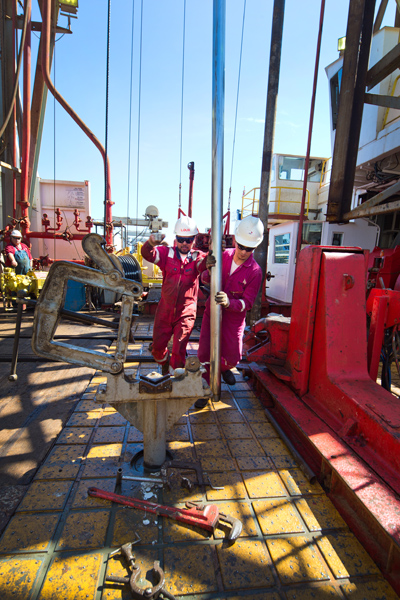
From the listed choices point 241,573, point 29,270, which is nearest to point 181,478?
point 241,573

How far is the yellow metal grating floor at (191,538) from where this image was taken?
4.54ft

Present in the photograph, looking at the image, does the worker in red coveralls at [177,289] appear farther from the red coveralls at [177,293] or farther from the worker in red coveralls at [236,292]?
the worker in red coveralls at [236,292]

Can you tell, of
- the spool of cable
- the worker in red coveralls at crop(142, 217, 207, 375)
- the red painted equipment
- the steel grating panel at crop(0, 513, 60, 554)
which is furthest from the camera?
the spool of cable

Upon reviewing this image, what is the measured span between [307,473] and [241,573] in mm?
826

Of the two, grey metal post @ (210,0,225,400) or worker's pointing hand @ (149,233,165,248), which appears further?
worker's pointing hand @ (149,233,165,248)

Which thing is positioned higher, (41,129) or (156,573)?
(41,129)

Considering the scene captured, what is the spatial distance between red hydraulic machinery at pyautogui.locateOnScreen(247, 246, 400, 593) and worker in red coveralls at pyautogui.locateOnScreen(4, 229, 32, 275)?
18.2 feet

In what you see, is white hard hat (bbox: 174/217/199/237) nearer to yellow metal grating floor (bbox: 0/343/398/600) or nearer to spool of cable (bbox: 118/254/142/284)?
yellow metal grating floor (bbox: 0/343/398/600)

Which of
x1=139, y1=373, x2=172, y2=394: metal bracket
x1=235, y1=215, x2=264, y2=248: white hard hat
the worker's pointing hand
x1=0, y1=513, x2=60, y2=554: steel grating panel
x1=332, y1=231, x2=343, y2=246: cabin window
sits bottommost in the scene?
x1=0, y1=513, x2=60, y2=554: steel grating panel

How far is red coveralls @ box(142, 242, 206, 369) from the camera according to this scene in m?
3.26

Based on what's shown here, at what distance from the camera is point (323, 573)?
148 centimetres

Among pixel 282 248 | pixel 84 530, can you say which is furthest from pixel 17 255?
pixel 282 248

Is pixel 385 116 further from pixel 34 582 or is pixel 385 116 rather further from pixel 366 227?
pixel 34 582

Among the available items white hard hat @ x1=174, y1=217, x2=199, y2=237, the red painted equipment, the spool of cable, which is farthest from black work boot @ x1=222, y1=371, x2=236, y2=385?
the spool of cable
